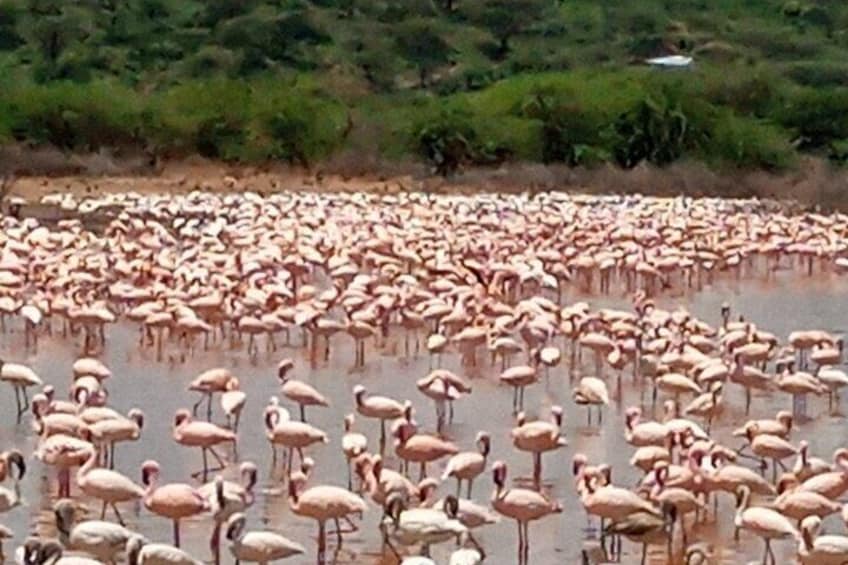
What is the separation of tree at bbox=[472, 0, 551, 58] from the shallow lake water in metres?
38.6

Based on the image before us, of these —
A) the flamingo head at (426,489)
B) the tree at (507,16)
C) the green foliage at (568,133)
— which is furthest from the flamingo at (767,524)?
the tree at (507,16)

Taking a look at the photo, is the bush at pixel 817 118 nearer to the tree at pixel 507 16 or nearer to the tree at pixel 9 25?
the tree at pixel 507 16

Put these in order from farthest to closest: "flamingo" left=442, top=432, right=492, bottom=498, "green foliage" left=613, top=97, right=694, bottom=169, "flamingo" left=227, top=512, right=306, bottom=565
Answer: "green foliage" left=613, top=97, right=694, bottom=169 < "flamingo" left=442, top=432, right=492, bottom=498 < "flamingo" left=227, top=512, right=306, bottom=565

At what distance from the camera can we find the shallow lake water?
965 centimetres

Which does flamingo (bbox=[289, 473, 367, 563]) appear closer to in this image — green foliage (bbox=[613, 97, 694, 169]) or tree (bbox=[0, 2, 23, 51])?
green foliage (bbox=[613, 97, 694, 169])

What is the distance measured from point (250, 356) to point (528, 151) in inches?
815

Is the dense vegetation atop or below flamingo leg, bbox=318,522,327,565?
atop

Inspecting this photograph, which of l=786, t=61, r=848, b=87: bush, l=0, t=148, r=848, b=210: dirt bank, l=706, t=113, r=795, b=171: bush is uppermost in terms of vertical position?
l=786, t=61, r=848, b=87: bush

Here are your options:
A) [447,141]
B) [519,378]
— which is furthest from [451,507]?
[447,141]

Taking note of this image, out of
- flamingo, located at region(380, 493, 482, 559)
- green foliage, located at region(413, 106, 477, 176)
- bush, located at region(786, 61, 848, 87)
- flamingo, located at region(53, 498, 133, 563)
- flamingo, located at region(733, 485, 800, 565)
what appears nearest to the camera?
flamingo, located at region(53, 498, 133, 563)

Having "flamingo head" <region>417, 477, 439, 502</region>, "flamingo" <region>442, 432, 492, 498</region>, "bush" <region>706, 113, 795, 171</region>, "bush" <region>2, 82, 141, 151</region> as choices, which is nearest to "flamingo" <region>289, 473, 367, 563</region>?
"flamingo head" <region>417, 477, 439, 502</region>

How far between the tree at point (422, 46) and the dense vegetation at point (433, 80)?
5 centimetres

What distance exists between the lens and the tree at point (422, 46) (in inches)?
2064

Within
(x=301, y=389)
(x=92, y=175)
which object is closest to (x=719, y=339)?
(x=301, y=389)
